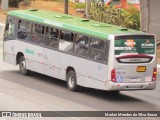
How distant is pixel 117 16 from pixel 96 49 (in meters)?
22.0

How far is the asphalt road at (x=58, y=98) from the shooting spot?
67.4 ft

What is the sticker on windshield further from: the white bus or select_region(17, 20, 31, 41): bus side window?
select_region(17, 20, 31, 41): bus side window

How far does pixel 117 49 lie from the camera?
21891 millimetres

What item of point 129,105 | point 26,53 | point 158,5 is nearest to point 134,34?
point 129,105

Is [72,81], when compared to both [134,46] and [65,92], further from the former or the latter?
[134,46]

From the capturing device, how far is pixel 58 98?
875 inches

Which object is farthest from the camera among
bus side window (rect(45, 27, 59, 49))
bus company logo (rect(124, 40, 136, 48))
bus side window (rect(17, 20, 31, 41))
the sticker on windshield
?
bus side window (rect(17, 20, 31, 41))

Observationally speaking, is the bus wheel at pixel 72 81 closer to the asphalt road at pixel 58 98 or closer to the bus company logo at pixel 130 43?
the asphalt road at pixel 58 98

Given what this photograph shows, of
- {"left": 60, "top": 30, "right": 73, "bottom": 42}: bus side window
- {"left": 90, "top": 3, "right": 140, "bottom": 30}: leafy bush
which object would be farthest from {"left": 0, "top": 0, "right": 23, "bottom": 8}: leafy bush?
{"left": 60, "top": 30, "right": 73, "bottom": 42}: bus side window

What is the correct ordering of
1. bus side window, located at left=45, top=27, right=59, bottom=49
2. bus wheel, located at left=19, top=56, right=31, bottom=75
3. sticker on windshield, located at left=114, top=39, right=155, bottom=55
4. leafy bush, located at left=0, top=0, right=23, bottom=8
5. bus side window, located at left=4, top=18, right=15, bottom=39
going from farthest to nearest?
1. leafy bush, located at left=0, top=0, right=23, bottom=8
2. bus side window, located at left=4, top=18, right=15, bottom=39
3. bus wheel, located at left=19, top=56, right=31, bottom=75
4. bus side window, located at left=45, top=27, right=59, bottom=49
5. sticker on windshield, located at left=114, top=39, right=155, bottom=55

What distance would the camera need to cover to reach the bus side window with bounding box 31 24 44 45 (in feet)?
86.2

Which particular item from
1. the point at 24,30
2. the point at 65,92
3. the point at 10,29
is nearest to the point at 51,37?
the point at 24,30

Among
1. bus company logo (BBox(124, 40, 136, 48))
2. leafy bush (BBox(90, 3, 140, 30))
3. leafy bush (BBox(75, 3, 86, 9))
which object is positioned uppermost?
bus company logo (BBox(124, 40, 136, 48))

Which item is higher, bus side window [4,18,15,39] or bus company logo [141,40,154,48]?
bus company logo [141,40,154,48]
